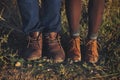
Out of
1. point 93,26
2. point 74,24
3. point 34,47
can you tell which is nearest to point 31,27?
point 34,47

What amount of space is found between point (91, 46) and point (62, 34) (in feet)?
1.29

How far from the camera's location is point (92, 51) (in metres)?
2.80

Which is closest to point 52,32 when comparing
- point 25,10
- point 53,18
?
point 53,18

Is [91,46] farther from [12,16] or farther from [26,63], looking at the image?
[12,16]

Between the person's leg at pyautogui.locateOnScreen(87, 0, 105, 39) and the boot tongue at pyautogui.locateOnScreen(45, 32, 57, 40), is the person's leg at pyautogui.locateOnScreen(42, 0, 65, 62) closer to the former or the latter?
the boot tongue at pyautogui.locateOnScreen(45, 32, 57, 40)

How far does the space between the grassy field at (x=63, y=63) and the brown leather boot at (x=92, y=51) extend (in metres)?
0.05

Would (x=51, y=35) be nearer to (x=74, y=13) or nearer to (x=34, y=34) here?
(x=34, y=34)

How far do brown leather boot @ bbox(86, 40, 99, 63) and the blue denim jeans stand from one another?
0.32 meters

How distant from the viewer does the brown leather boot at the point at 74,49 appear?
9.11ft

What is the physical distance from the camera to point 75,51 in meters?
2.79

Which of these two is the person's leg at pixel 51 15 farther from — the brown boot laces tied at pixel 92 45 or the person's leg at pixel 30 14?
the brown boot laces tied at pixel 92 45

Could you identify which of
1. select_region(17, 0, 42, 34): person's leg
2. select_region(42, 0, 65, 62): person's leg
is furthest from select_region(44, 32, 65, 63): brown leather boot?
select_region(17, 0, 42, 34): person's leg

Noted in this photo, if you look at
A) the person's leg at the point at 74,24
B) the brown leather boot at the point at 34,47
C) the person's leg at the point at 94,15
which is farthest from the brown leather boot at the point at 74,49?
the brown leather boot at the point at 34,47

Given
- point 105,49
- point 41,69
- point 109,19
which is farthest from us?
point 109,19
